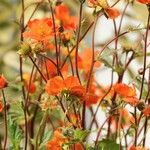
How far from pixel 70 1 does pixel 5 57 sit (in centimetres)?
35

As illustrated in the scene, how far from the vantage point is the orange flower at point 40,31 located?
69 centimetres

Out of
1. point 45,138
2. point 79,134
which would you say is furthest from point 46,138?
point 79,134

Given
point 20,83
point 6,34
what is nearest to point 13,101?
point 20,83

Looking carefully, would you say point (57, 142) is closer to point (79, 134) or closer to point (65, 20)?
point (79, 134)

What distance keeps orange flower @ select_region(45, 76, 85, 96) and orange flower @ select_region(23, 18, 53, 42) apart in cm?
7

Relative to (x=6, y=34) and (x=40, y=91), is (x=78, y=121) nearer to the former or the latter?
(x=40, y=91)

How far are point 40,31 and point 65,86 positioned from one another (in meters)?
0.08

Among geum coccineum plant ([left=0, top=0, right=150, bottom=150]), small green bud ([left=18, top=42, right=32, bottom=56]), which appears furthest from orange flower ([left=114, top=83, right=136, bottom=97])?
small green bud ([left=18, top=42, right=32, bottom=56])

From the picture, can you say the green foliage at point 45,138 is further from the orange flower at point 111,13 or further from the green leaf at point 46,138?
the orange flower at point 111,13

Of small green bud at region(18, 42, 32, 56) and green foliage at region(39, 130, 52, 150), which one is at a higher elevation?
small green bud at region(18, 42, 32, 56)

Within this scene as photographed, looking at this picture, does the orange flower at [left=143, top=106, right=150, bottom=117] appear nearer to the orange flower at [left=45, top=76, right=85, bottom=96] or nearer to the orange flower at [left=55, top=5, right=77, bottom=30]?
the orange flower at [left=45, top=76, right=85, bottom=96]

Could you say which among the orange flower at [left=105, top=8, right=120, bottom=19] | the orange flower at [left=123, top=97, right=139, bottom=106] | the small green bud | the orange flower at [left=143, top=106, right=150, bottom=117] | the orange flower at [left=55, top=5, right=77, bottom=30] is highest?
the orange flower at [left=55, top=5, right=77, bottom=30]

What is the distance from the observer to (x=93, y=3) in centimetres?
68

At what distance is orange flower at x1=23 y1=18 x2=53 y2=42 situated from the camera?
687 mm
